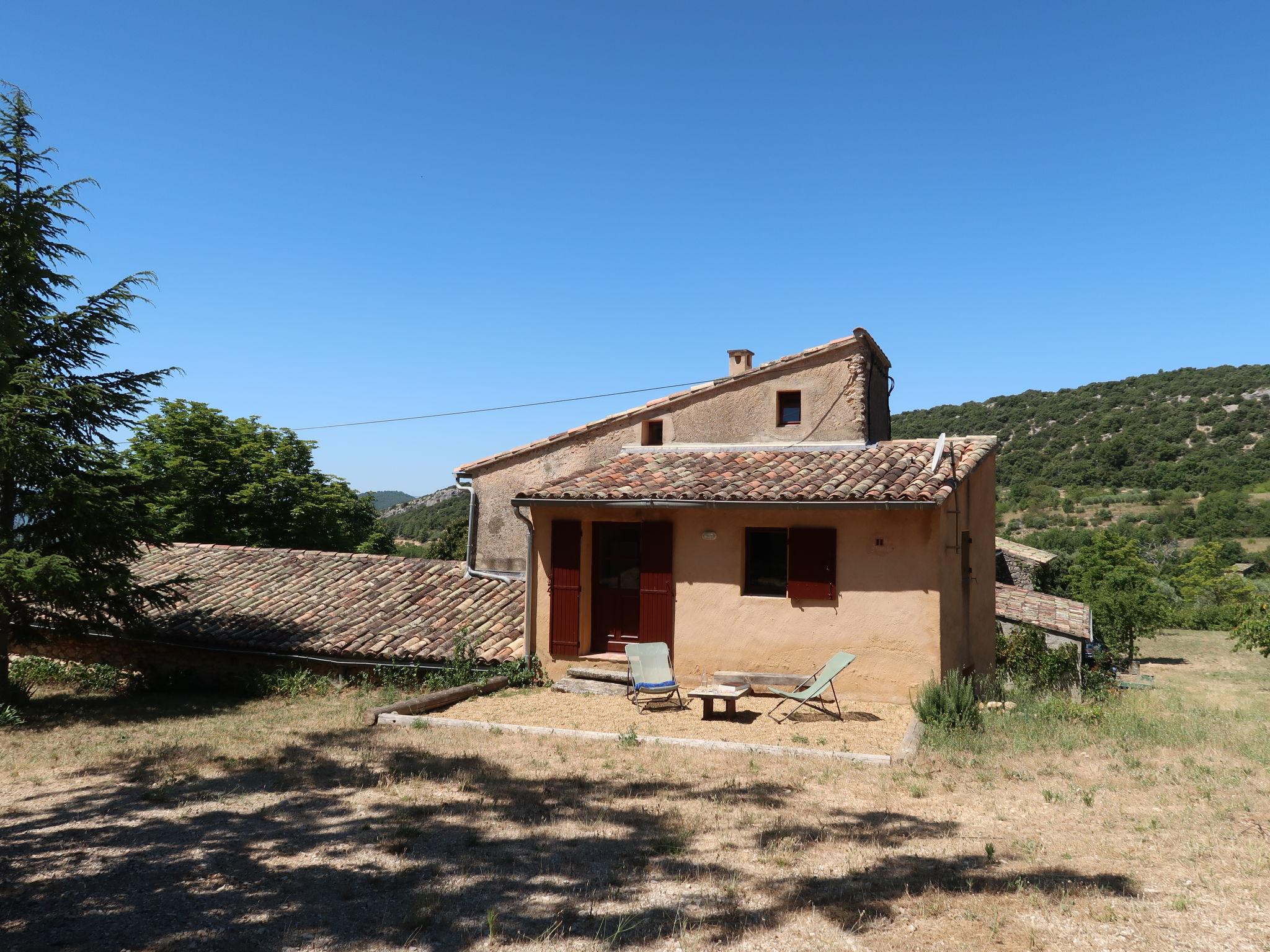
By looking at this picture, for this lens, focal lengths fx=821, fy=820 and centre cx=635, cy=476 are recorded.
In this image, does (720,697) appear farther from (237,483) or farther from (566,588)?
(237,483)

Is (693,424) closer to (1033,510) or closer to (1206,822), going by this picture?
(1206,822)

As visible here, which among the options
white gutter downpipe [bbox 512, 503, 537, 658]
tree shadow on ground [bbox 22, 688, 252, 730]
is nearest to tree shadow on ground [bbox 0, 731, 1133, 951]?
tree shadow on ground [bbox 22, 688, 252, 730]

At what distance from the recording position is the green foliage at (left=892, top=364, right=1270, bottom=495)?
55.0 metres

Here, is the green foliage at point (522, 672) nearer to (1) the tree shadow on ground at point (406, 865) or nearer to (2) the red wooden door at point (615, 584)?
(2) the red wooden door at point (615, 584)

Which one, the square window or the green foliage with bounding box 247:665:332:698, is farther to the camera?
the green foliage with bounding box 247:665:332:698

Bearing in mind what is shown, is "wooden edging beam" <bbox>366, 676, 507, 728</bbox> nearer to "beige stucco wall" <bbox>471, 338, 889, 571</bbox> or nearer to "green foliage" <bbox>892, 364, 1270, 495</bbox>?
"beige stucco wall" <bbox>471, 338, 889, 571</bbox>

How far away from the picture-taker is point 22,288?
1048cm

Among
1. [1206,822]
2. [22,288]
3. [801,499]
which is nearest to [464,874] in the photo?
[1206,822]

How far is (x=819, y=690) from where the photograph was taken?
9.55 metres

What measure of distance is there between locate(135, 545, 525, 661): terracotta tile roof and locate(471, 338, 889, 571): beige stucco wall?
3.90ft

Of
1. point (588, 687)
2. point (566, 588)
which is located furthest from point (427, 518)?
point (588, 687)

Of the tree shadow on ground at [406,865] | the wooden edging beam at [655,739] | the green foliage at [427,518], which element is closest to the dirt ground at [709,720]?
the wooden edging beam at [655,739]

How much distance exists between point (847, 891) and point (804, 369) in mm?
10174

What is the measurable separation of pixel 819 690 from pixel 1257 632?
17.0m
